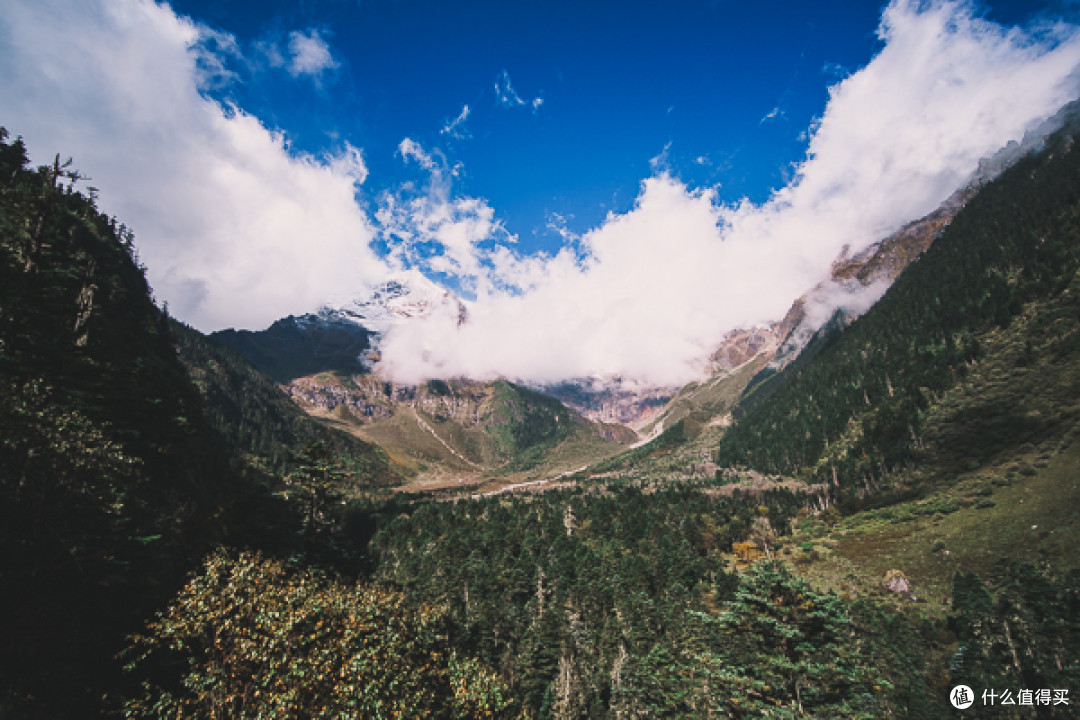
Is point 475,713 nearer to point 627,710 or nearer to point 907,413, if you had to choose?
point 627,710

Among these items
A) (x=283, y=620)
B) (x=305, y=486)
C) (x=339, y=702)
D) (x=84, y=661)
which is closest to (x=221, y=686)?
(x=283, y=620)

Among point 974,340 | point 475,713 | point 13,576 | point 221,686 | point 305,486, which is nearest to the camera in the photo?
point 221,686

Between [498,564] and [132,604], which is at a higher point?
[132,604]

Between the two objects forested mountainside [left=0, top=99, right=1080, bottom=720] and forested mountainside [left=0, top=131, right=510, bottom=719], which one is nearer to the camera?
forested mountainside [left=0, top=131, right=510, bottom=719]

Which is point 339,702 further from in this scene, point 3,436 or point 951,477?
point 951,477

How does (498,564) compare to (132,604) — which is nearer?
(132,604)

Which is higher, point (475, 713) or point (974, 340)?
point (974, 340)

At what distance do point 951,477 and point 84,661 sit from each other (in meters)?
219

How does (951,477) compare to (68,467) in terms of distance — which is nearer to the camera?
(68,467)

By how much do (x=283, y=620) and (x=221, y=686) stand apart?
8.68ft

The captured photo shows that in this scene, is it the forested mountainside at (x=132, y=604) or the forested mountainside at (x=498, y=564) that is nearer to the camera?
the forested mountainside at (x=132, y=604)

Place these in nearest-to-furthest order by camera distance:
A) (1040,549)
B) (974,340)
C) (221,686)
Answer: (221,686) → (1040,549) → (974,340)

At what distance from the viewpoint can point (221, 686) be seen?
616 inches

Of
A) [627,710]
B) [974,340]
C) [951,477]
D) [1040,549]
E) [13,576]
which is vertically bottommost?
[627,710]
